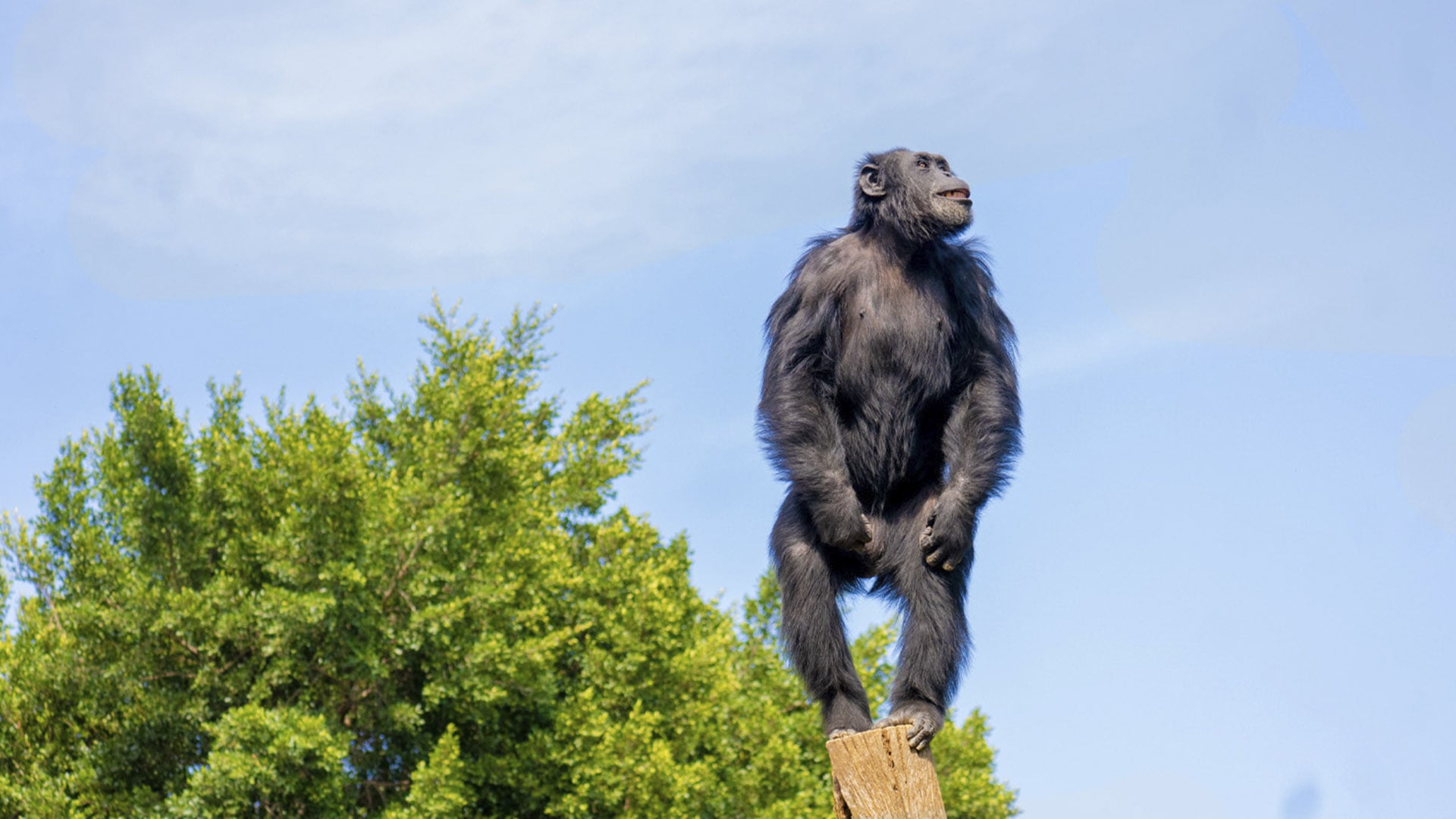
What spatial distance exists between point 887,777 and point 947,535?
37.6 inches

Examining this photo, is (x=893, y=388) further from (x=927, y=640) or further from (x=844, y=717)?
(x=844, y=717)

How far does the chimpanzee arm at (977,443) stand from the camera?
5180 mm

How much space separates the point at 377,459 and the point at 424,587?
4403 millimetres

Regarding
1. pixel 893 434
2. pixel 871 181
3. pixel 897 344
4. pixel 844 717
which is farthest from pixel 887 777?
pixel 871 181

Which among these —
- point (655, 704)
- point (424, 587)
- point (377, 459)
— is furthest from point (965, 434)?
point (377, 459)

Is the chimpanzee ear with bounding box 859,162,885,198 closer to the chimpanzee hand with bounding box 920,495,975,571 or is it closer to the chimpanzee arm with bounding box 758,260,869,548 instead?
the chimpanzee arm with bounding box 758,260,869,548

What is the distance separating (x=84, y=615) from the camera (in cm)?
1623

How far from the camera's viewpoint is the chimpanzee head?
5508 millimetres

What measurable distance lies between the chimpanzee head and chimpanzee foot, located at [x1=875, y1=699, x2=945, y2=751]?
1.94 m

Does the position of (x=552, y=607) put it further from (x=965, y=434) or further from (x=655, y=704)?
(x=965, y=434)

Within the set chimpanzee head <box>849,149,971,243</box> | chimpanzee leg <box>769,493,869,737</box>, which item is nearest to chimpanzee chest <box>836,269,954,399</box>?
chimpanzee head <box>849,149,971,243</box>

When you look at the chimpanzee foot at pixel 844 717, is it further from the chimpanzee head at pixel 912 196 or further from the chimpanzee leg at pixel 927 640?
the chimpanzee head at pixel 912 196

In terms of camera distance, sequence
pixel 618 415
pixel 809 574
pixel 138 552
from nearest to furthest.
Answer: pixel 809 574, pixel 138 552, pixel 618 415

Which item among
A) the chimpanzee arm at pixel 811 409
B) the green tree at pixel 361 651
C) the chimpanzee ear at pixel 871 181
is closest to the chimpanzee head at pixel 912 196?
the chimpanzee ear at pixel 871 181
